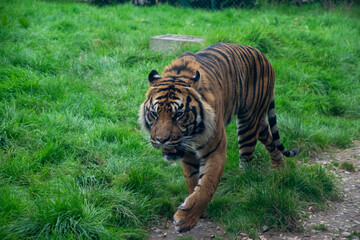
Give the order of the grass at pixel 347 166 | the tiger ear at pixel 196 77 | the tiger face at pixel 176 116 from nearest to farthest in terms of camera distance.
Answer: the tiger face at pixel 176 116
the tiger ear at pixel 196 77
the grass at pixel 347 166

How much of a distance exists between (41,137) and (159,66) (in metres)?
2.80

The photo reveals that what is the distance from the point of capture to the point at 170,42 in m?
7.63

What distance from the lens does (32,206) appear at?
11.3 ft

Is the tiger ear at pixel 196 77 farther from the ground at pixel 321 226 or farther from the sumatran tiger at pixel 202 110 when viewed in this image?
the ground at pixel 321 226

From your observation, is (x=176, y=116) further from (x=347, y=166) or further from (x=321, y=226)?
(x=347, y=166)

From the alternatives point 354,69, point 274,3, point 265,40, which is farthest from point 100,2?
point 354,69

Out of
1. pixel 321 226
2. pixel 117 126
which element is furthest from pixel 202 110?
pixel 117 126

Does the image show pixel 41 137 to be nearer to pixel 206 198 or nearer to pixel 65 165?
pixel 65 165

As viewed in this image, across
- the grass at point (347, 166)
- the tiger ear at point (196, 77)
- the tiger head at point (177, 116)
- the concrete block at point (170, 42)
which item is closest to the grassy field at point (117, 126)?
the concrete block at point (170, 42)

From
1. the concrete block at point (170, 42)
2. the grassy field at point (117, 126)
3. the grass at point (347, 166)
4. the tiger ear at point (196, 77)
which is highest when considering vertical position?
the tiger ear at point (196, 77)

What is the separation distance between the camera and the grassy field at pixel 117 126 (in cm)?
361

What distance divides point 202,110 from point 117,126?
195 centimetres

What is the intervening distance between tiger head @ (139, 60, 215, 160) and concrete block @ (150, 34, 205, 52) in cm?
389

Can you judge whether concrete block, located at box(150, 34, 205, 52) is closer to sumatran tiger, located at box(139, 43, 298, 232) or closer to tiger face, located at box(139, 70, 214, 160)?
sumatran tiger, located at box(139, 43, 298, 232)
